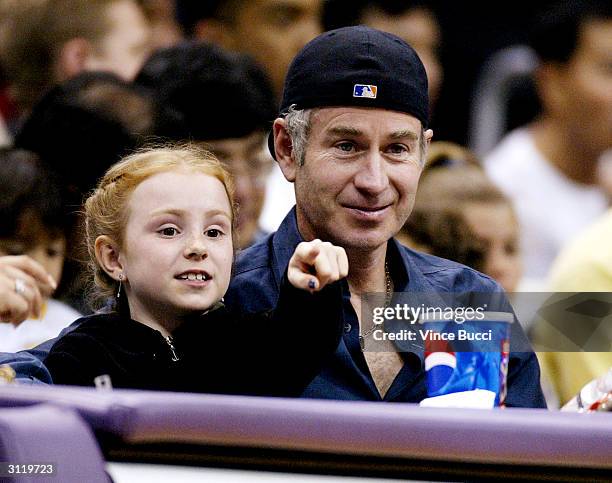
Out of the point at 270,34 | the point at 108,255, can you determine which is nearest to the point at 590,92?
the point at 270,34

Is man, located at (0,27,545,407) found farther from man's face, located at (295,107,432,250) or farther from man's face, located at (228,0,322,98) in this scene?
man's face, located at (228,0,322,98)

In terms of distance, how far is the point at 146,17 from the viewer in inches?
220

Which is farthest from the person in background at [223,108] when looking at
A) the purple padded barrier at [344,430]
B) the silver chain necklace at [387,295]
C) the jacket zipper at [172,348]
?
the purple padded barrier at [344,430]

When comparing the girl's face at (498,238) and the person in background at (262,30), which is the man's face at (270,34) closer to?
the person in background at (262,30)

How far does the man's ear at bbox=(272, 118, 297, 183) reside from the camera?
9.14ft

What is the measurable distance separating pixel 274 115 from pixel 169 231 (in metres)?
1.65

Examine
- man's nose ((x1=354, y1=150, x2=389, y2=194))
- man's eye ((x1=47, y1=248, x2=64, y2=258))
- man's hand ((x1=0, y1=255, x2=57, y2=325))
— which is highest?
man's nose ((x1=354, y1=150, x2=389, y2=194))

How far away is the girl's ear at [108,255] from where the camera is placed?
262 cm

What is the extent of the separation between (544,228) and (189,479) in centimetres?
375

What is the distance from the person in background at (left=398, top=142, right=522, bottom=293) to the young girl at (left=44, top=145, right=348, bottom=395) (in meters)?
1.35

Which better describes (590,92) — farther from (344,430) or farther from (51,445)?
(51,445)

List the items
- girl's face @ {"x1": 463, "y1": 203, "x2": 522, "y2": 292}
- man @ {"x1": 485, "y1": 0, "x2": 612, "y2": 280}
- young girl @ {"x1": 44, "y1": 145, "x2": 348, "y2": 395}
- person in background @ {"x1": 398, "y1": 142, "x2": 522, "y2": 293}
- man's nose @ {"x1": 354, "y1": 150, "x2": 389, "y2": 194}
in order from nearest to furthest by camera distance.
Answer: young girl @ {"x1": 44, "y1": 145, "x2": 348, "y2": 395}
man's nose @ {"x1": 354, "y1": 150, "x2": 389, "y2": 194}
person in background @ {"x1": 398, "y1": 142, "x2": 522, "y2": 293}
girl's face @ {"x1": 463, "y1": 203, "x2": 522, "y2": 292}
man @ {"x1": 485, "y1": 0, "x2": 612, "y2": 280}

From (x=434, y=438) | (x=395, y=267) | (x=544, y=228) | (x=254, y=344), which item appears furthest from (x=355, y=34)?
(x=544, y=228)

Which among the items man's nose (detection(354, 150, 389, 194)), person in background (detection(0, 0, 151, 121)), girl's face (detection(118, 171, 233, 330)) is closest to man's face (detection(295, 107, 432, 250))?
man's nose (detection(354, 150, 389, 194))
